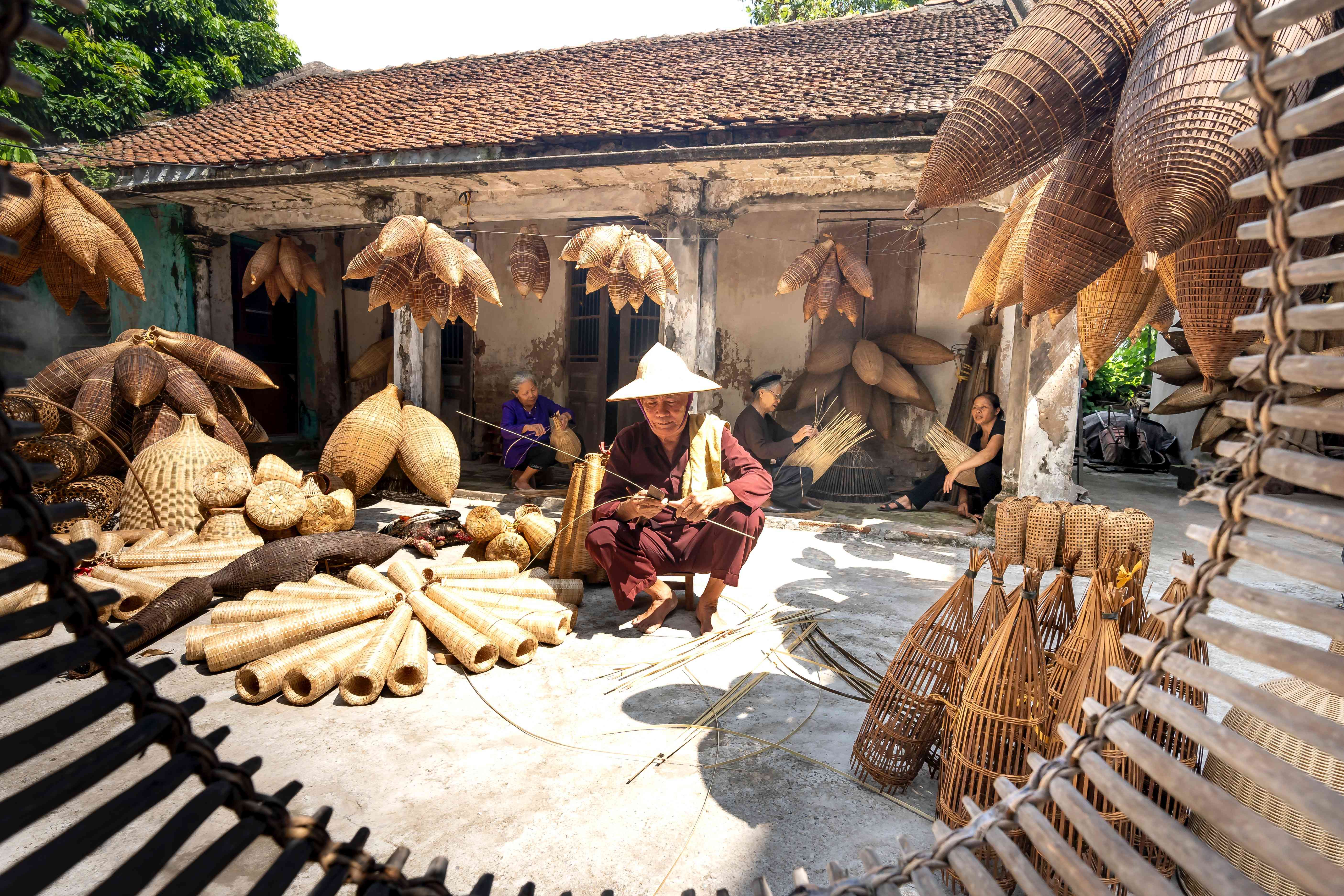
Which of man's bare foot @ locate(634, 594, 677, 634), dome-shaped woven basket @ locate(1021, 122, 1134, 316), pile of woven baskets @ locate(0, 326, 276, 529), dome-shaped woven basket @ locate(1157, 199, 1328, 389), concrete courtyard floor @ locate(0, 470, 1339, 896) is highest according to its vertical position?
dome-shaped woven basket @ locate(1021, 122, 1134, 316)

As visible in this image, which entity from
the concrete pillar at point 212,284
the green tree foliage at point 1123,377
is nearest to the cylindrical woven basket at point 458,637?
the concrete pillar at point 212,284

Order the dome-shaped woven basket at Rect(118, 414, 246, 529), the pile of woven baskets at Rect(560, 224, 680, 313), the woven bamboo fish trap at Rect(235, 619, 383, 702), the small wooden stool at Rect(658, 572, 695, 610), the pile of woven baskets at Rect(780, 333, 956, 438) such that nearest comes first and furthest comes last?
the woven bamboo fish trap at Rect(235, 619, 383, 702), the small wooden stool at Rect(658, 572, 695, 610), the dome-shaped woven basket at Rect(118, 414, 246, 529), the pile of woven baskets at Rect(560, 224, 680, 313), the pile of woven baskets at Rect(780, 333, 956, 438)

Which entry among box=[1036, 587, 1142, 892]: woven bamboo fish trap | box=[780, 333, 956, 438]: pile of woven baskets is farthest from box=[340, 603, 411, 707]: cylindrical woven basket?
box=[780, 333, 956, 438]: pile of woven baskets

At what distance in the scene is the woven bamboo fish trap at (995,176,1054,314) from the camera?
87.4 inches

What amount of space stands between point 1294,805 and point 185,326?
395 inches

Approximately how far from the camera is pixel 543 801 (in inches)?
81.8

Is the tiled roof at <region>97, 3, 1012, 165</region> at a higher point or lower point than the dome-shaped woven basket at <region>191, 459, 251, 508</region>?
higher

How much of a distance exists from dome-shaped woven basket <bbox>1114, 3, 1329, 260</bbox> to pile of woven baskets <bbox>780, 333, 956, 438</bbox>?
237 inches

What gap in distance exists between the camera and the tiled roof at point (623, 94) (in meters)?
5.94

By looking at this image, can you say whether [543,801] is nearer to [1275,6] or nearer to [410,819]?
[410,819]

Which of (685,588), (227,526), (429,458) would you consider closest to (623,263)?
(429,458)

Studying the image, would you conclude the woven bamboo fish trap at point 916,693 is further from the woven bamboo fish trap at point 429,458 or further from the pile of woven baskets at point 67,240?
the pile of woven baskets at point 67,240

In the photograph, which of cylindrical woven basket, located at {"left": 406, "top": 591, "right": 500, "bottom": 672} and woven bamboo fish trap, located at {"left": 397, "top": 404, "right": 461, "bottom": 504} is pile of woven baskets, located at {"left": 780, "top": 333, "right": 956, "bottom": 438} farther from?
cylindrical woven basket, located at {"left": 406, "top": 591, "right": 500, "bottom": 672}

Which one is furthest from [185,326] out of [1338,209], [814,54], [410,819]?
[1338,209]
